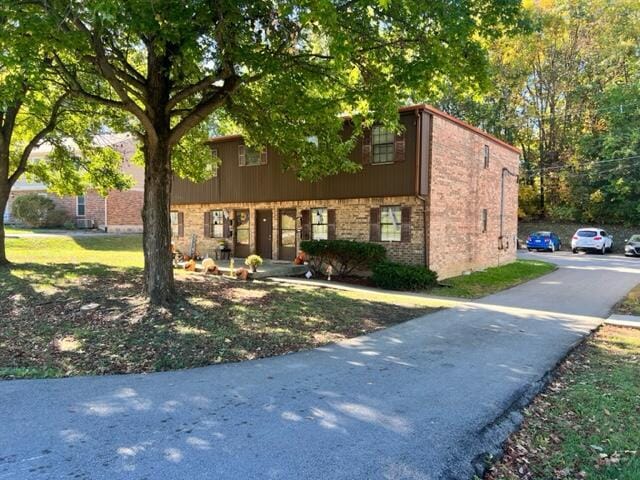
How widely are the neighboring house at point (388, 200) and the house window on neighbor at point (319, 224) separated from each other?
37mm

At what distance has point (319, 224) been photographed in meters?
17.5

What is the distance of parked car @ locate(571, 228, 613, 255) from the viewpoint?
29.7 metres

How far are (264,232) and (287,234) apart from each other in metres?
1.21

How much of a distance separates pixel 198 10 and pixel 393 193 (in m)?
→ 9.10

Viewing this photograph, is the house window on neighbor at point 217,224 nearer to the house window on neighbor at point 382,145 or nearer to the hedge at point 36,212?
the house window on neighbor at point 382,145

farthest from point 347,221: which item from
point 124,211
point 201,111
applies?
point 124,211


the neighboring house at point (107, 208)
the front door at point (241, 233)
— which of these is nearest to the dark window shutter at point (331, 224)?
the front door at point (241, 233)

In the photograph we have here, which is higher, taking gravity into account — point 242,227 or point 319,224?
point 319,224

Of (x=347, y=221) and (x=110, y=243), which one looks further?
(x=110, y=243)

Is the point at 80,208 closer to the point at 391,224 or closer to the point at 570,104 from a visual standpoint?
the point at 391,224

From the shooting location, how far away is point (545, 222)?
3744 centimetres

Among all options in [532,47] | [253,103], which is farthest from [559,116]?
[253,103]

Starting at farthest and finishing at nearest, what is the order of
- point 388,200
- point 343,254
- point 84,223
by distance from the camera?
point 84,223, point 343,254, point 388,200

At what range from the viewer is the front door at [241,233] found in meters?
19.6
